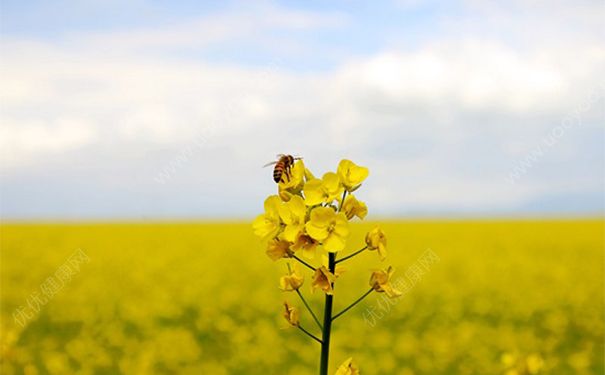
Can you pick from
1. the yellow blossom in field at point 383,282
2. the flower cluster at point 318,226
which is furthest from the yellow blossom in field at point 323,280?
the yellow blossom in field at point 383,282

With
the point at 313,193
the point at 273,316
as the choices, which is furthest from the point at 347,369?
the point at 273,316

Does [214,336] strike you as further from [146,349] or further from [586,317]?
[586,317]

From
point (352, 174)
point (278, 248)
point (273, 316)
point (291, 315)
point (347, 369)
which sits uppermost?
point (273, 316)

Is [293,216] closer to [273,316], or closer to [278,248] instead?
[278,248]

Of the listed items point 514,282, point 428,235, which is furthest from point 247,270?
point 428,235

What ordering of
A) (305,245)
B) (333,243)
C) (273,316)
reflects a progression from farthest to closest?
(273,316)
(305,245)
(333,243)

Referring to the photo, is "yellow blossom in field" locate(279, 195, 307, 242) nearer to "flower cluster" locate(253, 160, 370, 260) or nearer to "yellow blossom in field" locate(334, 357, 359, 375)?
"flower cluster" locate(253, 160, 370, 260)

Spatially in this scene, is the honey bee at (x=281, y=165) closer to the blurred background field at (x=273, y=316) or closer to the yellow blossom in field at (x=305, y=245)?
the yellow blossom in field at (x=305, y=245)
